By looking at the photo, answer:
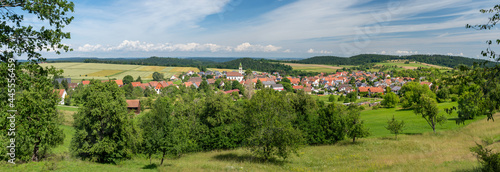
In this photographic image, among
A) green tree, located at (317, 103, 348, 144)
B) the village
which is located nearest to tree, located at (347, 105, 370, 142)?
green tree, located at (317, 103, 348, 144)

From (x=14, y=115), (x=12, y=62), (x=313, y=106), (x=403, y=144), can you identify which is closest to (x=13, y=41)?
(x=12, y=62)

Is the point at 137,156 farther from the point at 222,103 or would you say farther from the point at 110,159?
the point at 222,103

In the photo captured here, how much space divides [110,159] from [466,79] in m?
27.3

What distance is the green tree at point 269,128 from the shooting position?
21875 mm

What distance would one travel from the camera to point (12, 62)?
665 centimetres

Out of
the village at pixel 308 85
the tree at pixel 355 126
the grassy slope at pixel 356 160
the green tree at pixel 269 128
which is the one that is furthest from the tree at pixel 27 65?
the village at pixel 308 85

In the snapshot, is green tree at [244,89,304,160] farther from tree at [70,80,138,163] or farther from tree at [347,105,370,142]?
tree at [347,105,370,142]

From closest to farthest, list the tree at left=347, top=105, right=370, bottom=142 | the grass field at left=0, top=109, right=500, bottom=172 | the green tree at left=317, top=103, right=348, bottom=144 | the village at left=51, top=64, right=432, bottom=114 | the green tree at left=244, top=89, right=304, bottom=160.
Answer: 1. the grass field at left=0, top=109, right=500, bottom=172
2. the green tree at left=244, top=89, right=304, bottom=160
3. the tree at left=347, top=105, right=370, bottom=142
4. the green tree at left=317, top=103, right=348, bottom=144
5. the village at left=51, top=64, right=432, bottom=114

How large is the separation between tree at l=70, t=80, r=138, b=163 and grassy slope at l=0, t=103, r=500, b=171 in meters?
1.48

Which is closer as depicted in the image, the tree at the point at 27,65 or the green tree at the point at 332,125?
the tree at the point at 27,65

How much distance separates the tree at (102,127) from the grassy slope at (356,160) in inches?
58.1

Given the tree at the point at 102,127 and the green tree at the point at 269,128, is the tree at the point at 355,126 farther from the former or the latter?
the tree at the point at 102,127

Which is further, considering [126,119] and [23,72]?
[126,119]

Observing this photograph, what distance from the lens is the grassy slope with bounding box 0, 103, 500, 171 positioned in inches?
629
